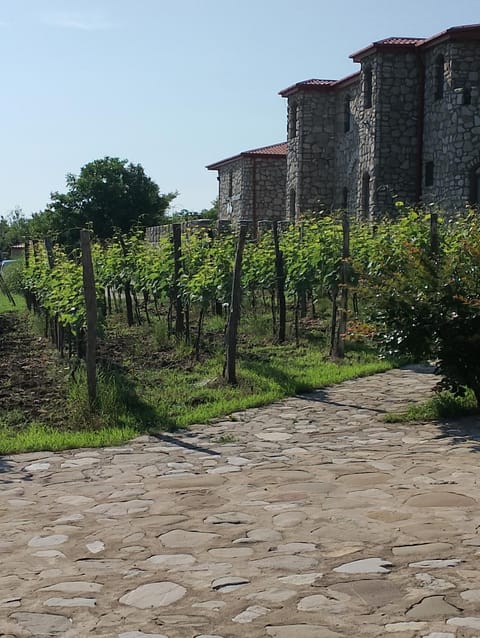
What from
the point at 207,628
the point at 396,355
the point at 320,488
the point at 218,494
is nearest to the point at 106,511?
the point at 218,494

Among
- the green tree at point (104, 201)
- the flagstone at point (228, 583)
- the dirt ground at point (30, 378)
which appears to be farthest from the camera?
the green tree at point (104, 201)

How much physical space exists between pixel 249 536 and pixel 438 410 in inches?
139

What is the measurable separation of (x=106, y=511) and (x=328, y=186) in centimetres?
2574

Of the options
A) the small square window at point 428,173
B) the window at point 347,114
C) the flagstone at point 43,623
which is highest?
the window at point 347,114

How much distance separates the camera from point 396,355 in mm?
7547

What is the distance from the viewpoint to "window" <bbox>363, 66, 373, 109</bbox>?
84.5ft

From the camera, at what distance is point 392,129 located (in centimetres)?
2509

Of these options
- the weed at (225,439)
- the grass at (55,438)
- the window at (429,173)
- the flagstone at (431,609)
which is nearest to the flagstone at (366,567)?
the flagstone at (431,609)

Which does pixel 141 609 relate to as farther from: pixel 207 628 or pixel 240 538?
pixel 240 538

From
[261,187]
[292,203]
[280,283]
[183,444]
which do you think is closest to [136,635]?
[183,444]

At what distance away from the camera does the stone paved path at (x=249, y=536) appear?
3.34m

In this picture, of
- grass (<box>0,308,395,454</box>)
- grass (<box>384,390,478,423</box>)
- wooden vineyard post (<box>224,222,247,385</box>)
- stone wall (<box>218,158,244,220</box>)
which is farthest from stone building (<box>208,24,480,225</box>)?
grass (<box>384,390,478,423</box>)

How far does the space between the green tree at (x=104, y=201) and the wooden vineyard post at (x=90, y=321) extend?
31452 millimetres

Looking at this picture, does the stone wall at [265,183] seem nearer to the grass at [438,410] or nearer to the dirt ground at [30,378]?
the dirt ground at [30,378]
